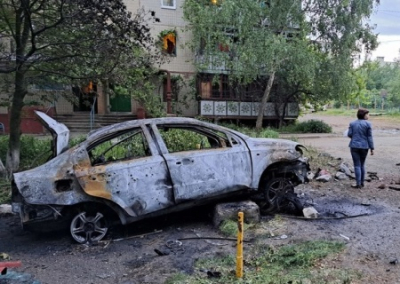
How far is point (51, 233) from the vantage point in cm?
603

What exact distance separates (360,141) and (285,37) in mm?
12587

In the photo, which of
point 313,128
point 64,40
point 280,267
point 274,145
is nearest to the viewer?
point 280,267

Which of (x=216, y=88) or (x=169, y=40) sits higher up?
(x=169, y=40)

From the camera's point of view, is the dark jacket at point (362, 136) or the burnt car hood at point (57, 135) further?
the dark jacket at point (362, 136)

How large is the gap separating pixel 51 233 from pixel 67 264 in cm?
133

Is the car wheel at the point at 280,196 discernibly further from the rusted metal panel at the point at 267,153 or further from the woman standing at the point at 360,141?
the woman standing at the point at 360,141

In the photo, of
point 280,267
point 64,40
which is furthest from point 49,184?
point 64,40

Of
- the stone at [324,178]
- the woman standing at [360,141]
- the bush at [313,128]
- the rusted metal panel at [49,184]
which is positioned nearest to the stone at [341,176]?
the stone at [324,178]

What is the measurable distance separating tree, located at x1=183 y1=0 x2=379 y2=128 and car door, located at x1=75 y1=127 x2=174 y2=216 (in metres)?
14.2

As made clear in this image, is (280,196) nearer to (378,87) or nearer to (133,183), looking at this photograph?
(133,183)

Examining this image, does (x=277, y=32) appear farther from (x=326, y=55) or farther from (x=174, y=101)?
(x=174, y=101)

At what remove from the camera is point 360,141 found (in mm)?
8562

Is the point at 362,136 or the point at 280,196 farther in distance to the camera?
the point at 362,136

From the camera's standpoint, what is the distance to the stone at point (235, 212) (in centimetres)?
594
